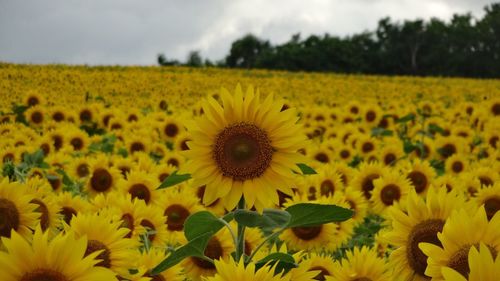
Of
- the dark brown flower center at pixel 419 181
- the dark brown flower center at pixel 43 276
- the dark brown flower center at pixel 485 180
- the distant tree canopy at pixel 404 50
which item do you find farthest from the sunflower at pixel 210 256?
the distant tree canopy at pixel 404 50

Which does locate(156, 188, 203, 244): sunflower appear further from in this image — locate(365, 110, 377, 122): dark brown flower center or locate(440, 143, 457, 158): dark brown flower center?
locate(365, 110, 377, 122): dark brown flower center

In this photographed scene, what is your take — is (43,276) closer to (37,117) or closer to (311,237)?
(311,237)

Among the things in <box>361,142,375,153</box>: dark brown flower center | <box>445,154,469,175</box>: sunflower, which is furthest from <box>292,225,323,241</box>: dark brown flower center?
<box>361,142,375,153</box>: dark brown flower center

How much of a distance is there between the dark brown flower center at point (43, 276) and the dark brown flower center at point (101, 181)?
3965 mm

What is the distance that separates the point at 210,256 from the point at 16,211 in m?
1.06

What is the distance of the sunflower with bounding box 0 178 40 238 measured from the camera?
103 inches

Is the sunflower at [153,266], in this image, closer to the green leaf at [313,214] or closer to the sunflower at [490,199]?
the green leaf at [313,214]

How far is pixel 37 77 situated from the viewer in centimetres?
2392

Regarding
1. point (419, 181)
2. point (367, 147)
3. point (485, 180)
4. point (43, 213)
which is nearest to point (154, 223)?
point (43, 213)

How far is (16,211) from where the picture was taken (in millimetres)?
2648

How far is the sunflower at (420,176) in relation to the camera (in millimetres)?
6023

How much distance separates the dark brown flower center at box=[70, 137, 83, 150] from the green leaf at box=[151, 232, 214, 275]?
21.3 feet

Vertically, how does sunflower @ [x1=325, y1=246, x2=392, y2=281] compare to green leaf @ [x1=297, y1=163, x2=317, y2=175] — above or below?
below

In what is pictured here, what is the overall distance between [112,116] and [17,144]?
9.65 ft
